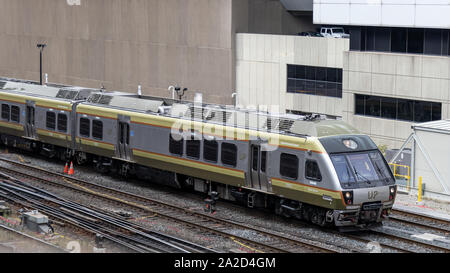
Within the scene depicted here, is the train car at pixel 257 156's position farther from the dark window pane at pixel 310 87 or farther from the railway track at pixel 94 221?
the dark window pane at pixel 310 87

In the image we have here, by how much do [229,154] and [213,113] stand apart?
209 centimetres

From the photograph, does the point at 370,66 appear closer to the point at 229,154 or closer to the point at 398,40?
the point at 398,40

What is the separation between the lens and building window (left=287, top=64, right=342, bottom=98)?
4053cm

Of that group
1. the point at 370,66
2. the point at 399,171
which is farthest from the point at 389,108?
the point at 399,171

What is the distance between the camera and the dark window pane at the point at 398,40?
121 feet

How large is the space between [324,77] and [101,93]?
15721mm

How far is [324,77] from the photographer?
41.1 meters

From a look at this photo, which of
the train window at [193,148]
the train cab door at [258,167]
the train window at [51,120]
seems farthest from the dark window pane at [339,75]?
the train cab door at [258,167]

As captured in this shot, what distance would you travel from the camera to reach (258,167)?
72.4 feet

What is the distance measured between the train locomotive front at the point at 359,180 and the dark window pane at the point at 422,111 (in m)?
16.3

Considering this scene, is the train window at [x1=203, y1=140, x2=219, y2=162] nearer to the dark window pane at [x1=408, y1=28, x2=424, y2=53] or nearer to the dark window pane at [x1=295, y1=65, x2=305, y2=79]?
the dark window pane at [x1=408, y1=28, x2=424, y2=53]

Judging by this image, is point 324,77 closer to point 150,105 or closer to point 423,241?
point 150,105

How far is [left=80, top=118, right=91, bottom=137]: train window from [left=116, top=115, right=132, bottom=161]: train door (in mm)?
2126

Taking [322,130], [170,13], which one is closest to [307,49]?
[170,13]
